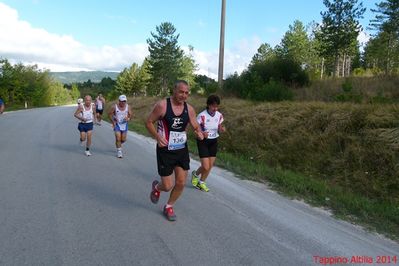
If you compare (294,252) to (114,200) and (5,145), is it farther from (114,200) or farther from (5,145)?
(5,145)

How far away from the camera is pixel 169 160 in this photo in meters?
4.86

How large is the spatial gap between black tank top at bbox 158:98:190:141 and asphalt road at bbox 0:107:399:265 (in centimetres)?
123

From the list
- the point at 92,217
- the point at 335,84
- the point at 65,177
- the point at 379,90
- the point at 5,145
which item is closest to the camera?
the point at 92,217

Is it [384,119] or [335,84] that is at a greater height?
[335,84]

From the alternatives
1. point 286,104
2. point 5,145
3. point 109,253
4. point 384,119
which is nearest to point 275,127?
point 286,104

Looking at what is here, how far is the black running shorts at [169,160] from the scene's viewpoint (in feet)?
15.9

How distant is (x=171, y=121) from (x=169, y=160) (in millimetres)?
537

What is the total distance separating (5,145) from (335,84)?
534 inches

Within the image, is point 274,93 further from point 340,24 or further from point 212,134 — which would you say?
point 340,24

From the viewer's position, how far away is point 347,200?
621cm

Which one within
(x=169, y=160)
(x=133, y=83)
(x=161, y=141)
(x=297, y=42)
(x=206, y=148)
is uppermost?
(x=297, y=42)

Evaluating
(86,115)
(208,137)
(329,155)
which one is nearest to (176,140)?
(208,137)

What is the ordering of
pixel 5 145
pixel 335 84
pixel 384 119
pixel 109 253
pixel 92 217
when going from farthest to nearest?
pixel 335 84 < pixel 5 145 < pixel 384 119 < pixel 92 217 < pixel 109 253

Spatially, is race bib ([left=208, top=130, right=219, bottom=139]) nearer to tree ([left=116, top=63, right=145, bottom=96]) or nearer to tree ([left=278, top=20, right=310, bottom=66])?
tree ([left=278, top=20, right=310, bottom=66])
